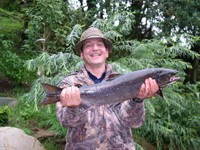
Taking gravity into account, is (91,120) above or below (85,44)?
below

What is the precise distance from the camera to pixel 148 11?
1145 centimetres

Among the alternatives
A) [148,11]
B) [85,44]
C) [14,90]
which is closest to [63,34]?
[14,90]

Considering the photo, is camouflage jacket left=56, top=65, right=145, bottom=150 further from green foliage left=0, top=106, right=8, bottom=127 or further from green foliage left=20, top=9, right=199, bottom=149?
green foliage left=0, top=106, right=8, bottom=127

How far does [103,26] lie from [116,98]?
133 inches

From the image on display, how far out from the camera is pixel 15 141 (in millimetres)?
5180

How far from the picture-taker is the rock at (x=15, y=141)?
201 inches

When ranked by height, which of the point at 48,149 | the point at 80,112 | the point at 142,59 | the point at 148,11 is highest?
the point at 148,11

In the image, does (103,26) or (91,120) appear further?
(103,26)

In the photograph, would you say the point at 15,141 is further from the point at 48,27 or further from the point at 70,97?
the point at 48,27

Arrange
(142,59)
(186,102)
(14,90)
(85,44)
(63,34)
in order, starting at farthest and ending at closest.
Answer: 1. (14,90)
2. (63,34)
3. (186,102)
4. (142,59)
5. (85,44)

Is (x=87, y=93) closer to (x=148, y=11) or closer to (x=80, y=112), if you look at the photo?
(x=80, y=112)

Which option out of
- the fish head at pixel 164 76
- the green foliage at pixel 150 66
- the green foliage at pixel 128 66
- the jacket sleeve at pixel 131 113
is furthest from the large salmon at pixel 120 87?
the green foliage at pixel 150 66

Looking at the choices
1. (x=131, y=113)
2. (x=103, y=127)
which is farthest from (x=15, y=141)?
(x=131, y=113)

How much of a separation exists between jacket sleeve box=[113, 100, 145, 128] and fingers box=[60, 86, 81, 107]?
446 millimetres
